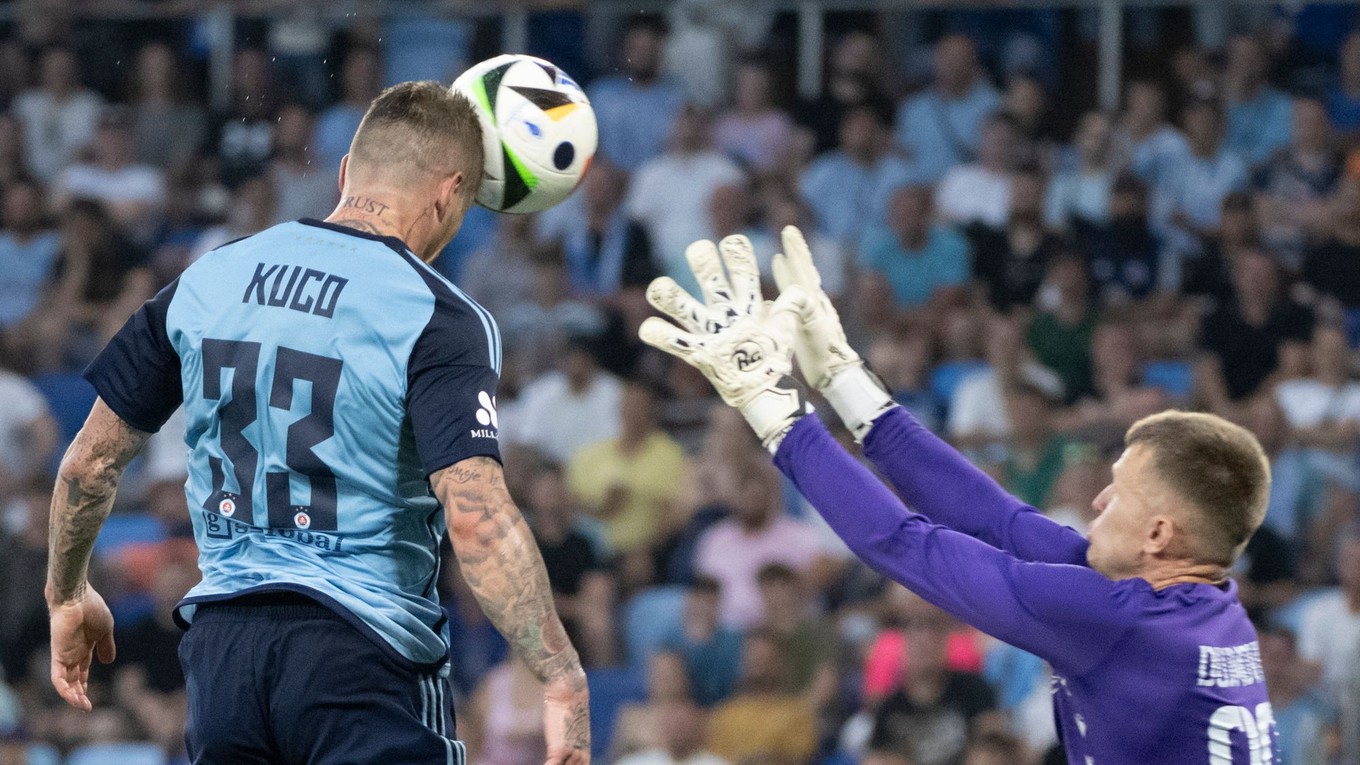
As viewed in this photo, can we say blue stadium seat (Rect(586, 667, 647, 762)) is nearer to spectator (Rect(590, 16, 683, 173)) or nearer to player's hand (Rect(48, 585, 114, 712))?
spectator (Rect(590, 16, 683, 173))

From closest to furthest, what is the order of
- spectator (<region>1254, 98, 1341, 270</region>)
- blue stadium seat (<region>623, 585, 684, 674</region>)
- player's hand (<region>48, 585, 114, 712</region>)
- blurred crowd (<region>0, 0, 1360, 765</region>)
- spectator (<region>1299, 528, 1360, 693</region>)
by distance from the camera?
player's hand (<region>48, 585, 114, 712</region>)
spectator (<region>1299, 528, 1360, 693</region>)
blurred crowd (<region>0, 0, 1360, 765</region>)
blue stadium seat (<region>623, 585, 684, 674</region>)
spectator (<region>1254, 98, 1341, 270</region>)

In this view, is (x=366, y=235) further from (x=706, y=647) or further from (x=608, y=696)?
(x=608, y=696)

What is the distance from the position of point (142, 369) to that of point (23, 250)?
7117mm

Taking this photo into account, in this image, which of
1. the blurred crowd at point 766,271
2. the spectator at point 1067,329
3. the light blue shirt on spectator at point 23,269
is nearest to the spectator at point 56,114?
the blurred crowd at point 766,271

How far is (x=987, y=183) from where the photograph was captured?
9.18 m

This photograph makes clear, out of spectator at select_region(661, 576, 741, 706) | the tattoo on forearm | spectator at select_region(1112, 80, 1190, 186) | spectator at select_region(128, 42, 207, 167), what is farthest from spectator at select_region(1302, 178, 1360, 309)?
spectator at select_region(128, 42, 207, 167)

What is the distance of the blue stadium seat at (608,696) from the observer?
7.44m

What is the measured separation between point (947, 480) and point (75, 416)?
21.8 feet

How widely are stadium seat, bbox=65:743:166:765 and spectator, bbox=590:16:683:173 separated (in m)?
4.12

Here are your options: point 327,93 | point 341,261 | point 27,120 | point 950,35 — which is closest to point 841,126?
point 950,35

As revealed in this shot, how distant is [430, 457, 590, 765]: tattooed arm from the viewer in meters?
3.05

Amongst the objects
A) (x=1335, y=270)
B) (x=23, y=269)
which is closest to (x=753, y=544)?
(x=1335, y=270)

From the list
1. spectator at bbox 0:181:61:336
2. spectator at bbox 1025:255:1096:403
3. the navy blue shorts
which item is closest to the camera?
the navy blue shorts

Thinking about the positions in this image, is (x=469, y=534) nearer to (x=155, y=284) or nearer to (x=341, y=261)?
(x=341, y=261)
